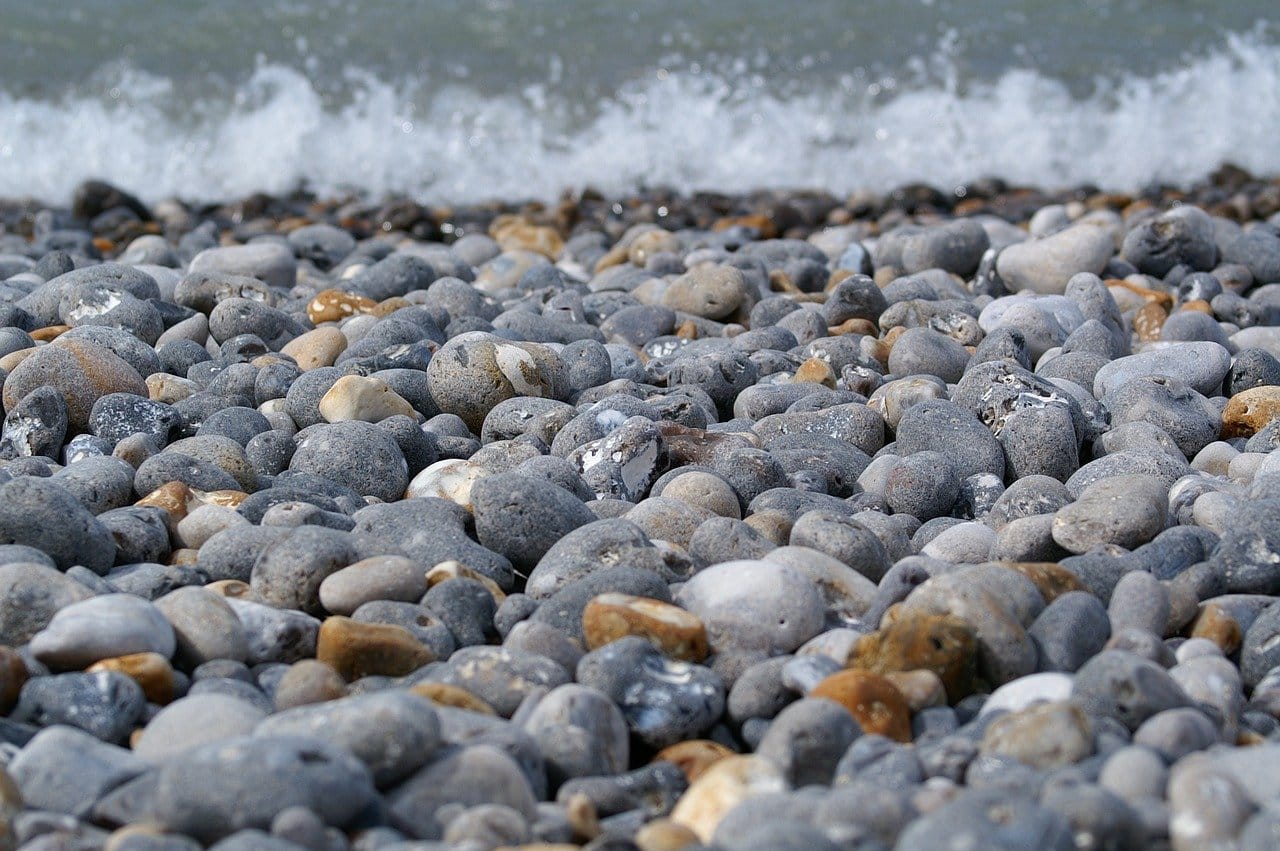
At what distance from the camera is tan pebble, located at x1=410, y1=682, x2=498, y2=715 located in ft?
6.05

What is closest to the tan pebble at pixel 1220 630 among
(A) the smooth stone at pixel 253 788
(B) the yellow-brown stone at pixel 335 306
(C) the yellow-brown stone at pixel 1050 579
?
(C) the yellow-brown stone at pixel 1050 579

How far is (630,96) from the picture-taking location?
816cm

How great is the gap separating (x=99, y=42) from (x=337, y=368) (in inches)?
262

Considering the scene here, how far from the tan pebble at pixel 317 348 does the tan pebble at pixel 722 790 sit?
Answer: 2.28 meters

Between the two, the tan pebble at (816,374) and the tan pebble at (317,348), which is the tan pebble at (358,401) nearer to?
the tan pebble at (317,348)

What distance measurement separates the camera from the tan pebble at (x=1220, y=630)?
2.09 m

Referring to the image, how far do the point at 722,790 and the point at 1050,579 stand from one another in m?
0.80

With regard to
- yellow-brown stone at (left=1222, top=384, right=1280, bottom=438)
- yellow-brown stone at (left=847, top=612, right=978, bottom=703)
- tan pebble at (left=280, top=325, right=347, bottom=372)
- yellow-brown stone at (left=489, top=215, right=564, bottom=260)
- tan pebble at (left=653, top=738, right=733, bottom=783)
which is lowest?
tan pebble at (left=653, top=738, right=733, bottom=783)

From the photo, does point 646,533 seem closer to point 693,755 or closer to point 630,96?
point 693,755

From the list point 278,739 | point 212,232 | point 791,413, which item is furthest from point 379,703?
point 212,232

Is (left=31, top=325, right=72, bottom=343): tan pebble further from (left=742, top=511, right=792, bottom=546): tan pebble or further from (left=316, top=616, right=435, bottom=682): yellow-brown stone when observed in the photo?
(left=742, top=511, right=792, bottom=546): tan pebble

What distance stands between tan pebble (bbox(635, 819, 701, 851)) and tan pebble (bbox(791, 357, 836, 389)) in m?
2.14

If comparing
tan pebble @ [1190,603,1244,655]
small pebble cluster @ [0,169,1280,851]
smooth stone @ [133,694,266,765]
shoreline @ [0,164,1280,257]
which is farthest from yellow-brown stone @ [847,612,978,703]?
shoreline @ [0,164,1280,257]

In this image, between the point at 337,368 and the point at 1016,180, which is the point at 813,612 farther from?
the point at 1016,180
